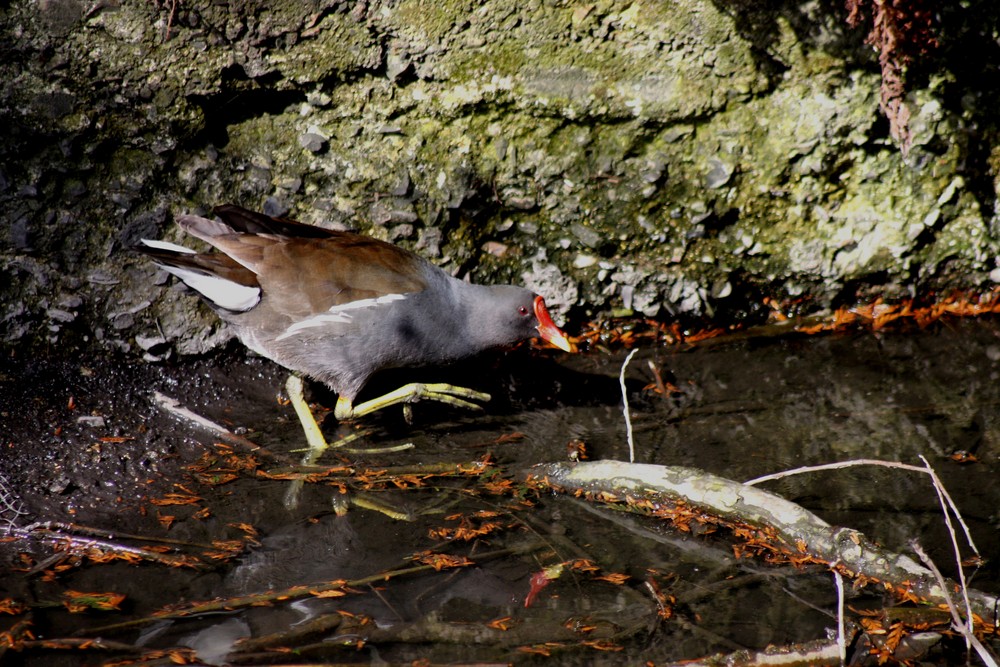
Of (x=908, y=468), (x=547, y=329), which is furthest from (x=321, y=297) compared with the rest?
(x=908, y=468)

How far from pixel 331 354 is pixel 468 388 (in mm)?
762

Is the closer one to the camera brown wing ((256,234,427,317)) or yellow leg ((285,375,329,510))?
yellow leg ((285,375,329,510))

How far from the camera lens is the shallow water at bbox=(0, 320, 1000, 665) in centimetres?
284

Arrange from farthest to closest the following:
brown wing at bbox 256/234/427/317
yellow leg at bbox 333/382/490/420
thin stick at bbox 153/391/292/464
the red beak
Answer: the red beak, yellow leg at bbox 333/382/490/420, brown wing at bbox 256/234/427/317, thin stick at bbox 153/391/292/464

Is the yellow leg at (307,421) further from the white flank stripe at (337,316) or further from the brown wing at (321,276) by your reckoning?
the brown wing at (321,276)

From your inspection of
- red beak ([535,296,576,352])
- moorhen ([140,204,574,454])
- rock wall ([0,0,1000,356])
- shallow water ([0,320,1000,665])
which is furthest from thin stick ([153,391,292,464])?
red beak ([535,296,576,352])

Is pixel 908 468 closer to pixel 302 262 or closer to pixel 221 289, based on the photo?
pixel 302 262

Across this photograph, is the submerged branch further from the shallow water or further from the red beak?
the red beak

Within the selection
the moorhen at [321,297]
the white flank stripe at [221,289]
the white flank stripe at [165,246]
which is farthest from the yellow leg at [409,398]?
the white flank stripe at [165,246]

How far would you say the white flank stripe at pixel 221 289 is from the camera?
13.6 feet

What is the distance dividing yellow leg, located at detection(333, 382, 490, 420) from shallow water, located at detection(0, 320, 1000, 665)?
3.8 inches

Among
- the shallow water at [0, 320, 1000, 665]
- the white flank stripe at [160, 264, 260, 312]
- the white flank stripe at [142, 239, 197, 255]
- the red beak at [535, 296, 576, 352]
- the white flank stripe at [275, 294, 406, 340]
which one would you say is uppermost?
the white flank stripe at [142, 239, 197, 255]

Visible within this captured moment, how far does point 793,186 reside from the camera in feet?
15.8

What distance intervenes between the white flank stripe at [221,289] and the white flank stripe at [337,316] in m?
0.22
